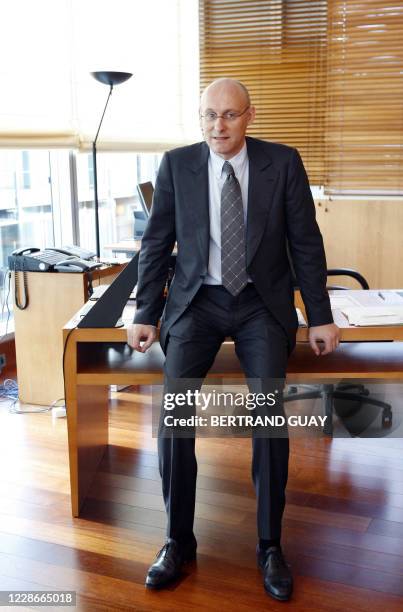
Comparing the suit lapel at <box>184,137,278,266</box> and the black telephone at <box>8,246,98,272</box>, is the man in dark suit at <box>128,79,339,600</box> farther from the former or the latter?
the black telephone at <box>8,246,98,272</box>

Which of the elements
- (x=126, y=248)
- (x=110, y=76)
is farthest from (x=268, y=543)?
(x=110, y=76)

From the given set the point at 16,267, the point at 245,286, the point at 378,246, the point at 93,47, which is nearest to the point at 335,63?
the point at 378,246

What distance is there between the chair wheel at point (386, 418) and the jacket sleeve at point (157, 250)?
4.79 ft

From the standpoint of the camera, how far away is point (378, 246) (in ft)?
15.3

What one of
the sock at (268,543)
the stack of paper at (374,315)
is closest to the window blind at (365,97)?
the stack of paper at (374,315)

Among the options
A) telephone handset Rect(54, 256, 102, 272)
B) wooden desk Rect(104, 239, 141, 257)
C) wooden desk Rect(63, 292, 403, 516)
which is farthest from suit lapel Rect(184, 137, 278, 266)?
wooden desk Rect(104, 239, 141, 257)

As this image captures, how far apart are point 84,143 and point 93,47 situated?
580 millimetres

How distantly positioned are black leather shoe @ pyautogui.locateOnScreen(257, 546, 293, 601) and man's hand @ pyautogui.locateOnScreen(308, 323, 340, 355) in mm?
677

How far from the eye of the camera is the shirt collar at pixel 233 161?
2.41 metres

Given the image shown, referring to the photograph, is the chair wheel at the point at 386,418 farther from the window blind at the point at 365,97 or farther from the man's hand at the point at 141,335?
the window blind at the point at 365,97

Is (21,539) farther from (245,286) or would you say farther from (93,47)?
(93,47)

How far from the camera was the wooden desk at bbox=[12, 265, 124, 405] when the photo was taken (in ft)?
11.8

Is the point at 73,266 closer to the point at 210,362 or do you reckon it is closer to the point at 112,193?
the point at 210,362

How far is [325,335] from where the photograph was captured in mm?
2408
